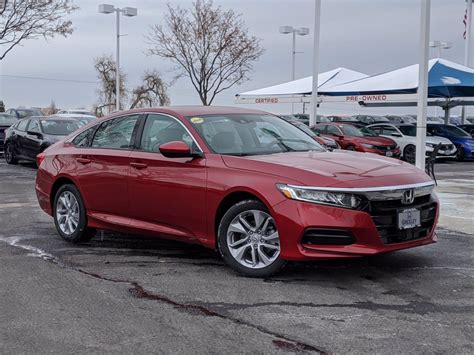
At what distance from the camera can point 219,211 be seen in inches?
240

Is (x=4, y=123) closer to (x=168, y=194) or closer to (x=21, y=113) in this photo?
(x=21, y=113)

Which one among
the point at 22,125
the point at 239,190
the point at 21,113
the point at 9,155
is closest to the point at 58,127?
the point at 22,125

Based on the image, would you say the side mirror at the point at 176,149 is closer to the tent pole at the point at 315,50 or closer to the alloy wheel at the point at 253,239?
the alloy wheel at the point at 253,239

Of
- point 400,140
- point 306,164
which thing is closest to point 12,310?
point 306,164

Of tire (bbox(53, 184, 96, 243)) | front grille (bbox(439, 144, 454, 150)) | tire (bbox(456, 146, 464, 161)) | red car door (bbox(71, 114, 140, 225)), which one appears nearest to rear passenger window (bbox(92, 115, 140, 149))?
red car door (bbox(71, 114, 140, 225))

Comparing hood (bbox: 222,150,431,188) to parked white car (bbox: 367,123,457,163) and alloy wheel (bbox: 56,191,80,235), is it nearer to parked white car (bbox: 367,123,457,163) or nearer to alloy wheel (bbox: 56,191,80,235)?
alloy wheel (bbox: 56,191,80,235)

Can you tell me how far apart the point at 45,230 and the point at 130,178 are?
7.48ft

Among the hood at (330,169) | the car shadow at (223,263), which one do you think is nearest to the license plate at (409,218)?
the hood at (330,169)

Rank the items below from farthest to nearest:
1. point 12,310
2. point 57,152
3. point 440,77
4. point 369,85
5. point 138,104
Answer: point 138,104, point 369,85, point 440,77, point 57,152, point 12,310

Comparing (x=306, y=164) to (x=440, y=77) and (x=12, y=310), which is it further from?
(x=440, y=77)

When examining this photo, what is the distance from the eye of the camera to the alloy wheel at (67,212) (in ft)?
25.0

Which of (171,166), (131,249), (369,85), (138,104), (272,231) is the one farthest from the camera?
(138,104)

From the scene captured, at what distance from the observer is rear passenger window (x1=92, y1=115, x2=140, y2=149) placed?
23.3ft

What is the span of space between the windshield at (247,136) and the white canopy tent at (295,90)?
19.6 m
